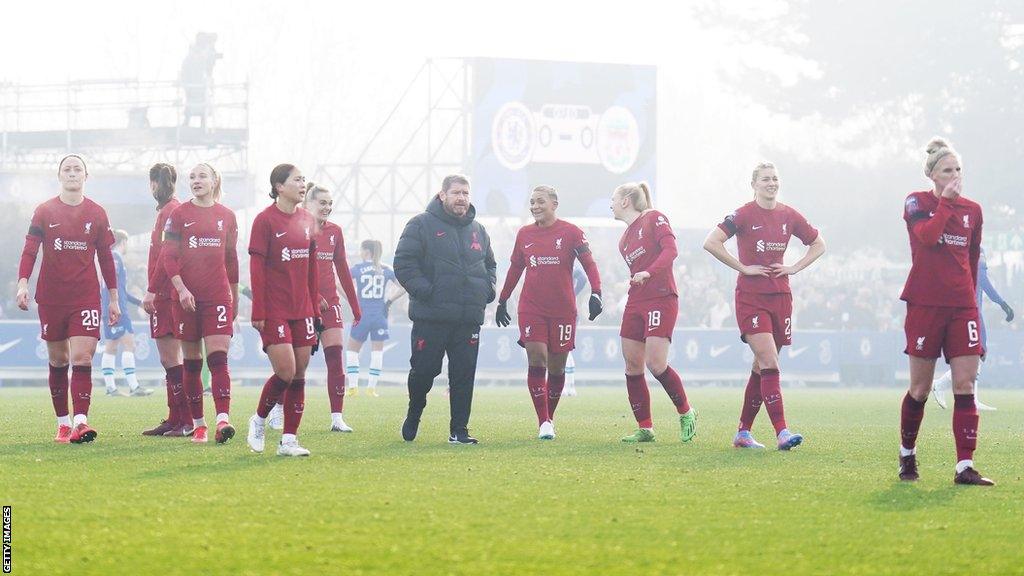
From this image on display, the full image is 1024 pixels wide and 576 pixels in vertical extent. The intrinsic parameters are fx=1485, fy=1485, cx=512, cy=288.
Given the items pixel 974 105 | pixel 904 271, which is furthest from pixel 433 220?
pixel 974 105

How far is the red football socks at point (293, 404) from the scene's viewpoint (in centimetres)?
1054

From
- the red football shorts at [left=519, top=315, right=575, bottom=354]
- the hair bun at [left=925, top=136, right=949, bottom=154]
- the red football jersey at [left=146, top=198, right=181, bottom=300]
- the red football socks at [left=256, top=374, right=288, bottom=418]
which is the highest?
the hair bun at [left=925, top=136, right=949, bottom=154]

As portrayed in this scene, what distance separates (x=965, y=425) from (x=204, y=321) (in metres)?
5.79

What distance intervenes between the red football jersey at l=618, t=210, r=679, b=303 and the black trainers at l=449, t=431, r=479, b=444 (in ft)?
5.94

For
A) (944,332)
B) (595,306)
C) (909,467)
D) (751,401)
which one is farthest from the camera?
(595,306)

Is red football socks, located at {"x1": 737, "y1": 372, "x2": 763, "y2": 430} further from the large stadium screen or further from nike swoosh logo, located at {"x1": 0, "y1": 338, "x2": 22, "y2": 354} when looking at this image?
the large stadium screen

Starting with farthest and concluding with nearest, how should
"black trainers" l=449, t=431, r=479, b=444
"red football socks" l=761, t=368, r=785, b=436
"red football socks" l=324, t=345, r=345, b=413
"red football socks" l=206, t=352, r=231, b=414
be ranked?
1. "red football socks" l=324, t=345, r=345, b=413
2. "black trainers" l=449, t=431, r=479, b=444
3. "red football socks" l=761, t=368, r=785, b=436
4. "red football socks" l=206, t=352, r=231, b=414

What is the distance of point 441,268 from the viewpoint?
1212 centimetres

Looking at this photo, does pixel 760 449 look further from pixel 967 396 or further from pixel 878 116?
pixel 878 116

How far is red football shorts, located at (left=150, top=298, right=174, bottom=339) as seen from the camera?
40.3 ft

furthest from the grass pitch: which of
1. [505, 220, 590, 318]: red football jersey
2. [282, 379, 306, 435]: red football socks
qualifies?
[505, 220, 590, 318]: red football jersey

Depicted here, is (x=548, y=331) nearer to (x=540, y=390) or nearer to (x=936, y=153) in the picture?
(x=540, y=390)

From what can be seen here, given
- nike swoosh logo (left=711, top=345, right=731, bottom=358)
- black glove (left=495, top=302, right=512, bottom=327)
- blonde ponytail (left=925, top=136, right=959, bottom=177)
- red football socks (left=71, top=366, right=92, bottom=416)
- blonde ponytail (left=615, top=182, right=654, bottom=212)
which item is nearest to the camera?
blonde ponytail (left=925, top=136, right=959, bottom=177)

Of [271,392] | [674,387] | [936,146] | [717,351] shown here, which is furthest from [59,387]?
[717,351]
